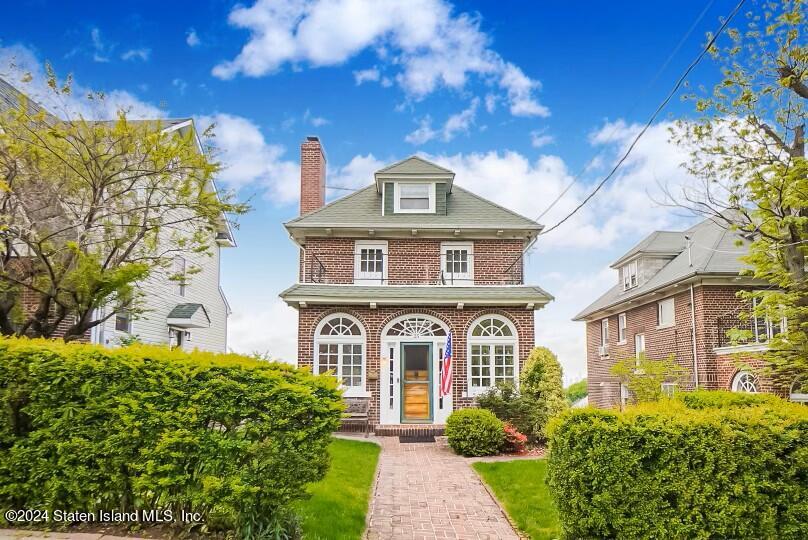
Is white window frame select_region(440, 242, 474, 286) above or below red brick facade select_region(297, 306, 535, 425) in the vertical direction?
above

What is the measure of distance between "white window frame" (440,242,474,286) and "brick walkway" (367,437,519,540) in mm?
7335

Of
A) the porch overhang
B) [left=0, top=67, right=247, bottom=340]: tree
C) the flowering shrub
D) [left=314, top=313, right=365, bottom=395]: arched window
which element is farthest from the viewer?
[left=314, top=313, right=365, bottom=395]: arched window

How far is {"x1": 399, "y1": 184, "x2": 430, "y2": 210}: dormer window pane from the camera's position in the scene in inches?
758

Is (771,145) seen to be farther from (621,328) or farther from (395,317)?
(621,328)

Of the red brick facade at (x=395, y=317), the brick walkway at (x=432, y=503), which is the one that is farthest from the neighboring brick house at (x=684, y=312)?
the brick walkway at (x=432, y=503)

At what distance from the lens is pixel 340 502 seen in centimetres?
729

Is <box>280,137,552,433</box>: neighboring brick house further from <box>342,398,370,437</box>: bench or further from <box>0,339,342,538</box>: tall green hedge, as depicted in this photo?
<box>0,339,342,538</box>: tall green hedge

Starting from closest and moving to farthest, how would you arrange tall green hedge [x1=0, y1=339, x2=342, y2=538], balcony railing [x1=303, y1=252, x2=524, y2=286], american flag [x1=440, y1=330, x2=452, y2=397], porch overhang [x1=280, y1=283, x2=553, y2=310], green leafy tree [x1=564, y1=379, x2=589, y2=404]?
→ tall green hedge [x1=0, y1=339, x2=342, y2=538], american flag [x1=440, y1=330, x2=452, y2=397], porch overhang [x1=280, y1=283, x2=553, y2=310], balcony railing [x1=303, y1=252, x2=524, y2=286], green leafy tree [x1=564, y1=379, x2=589, y2=404]

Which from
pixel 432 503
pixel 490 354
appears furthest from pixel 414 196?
pixel 432 503

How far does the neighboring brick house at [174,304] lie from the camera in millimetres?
14492

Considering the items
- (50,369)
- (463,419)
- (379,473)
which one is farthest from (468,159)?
(50,369)

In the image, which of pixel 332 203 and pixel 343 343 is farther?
pixel 332 203

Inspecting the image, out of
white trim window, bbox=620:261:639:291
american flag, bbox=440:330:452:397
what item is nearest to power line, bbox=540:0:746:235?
american flag, bbox=440:330:452:397

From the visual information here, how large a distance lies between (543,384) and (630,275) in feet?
44.7
